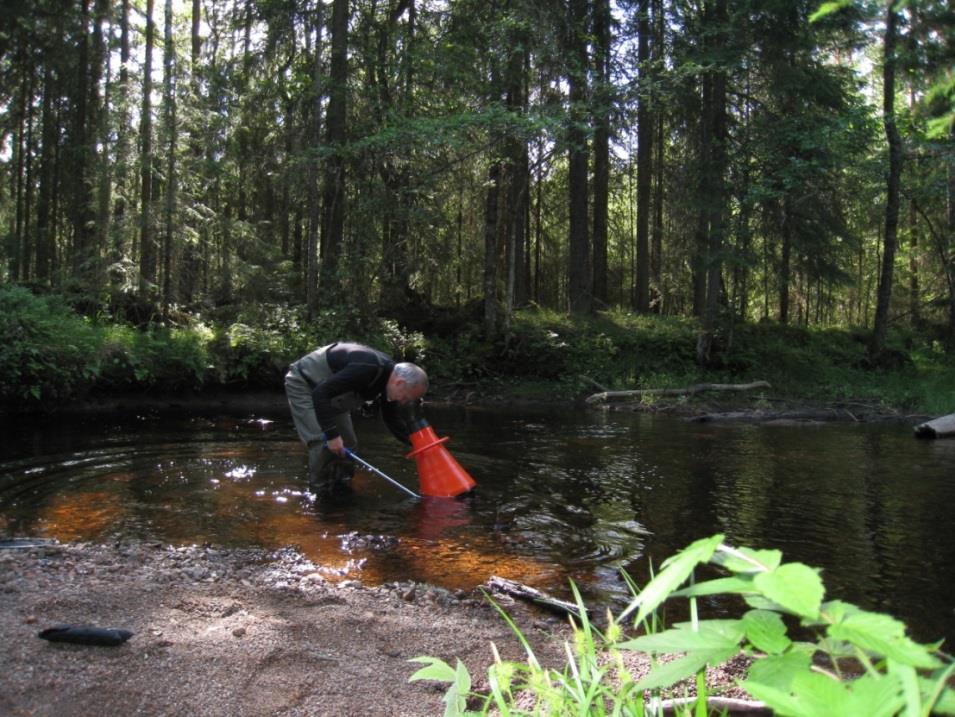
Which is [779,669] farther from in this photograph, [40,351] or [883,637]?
[40,351]

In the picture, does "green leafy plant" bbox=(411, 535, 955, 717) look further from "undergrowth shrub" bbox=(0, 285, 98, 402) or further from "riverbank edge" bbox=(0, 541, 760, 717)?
"undergrowth shrub" bbox=(0, 285, 98, 402)

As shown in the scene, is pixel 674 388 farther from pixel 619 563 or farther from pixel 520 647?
pixel 520 647

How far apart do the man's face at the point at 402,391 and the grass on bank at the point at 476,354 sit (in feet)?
25.6

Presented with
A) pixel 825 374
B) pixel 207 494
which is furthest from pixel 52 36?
pixel 825 374

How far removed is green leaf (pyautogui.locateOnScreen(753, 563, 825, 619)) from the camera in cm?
84

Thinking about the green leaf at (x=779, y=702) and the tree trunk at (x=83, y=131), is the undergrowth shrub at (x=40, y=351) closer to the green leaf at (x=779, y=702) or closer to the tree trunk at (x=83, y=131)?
the tree trunk at (x=83, y=131)

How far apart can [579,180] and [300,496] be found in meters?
15.4

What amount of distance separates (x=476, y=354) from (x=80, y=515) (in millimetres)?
12668

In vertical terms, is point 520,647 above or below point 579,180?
below

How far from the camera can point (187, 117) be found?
15.8m

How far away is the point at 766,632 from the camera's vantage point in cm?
108

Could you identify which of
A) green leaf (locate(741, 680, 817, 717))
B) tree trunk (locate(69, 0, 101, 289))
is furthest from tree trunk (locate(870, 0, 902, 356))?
tree trunk (locate(69, 0, 101, 289))

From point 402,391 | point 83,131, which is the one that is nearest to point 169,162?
point 83,131

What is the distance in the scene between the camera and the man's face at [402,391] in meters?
6.33
